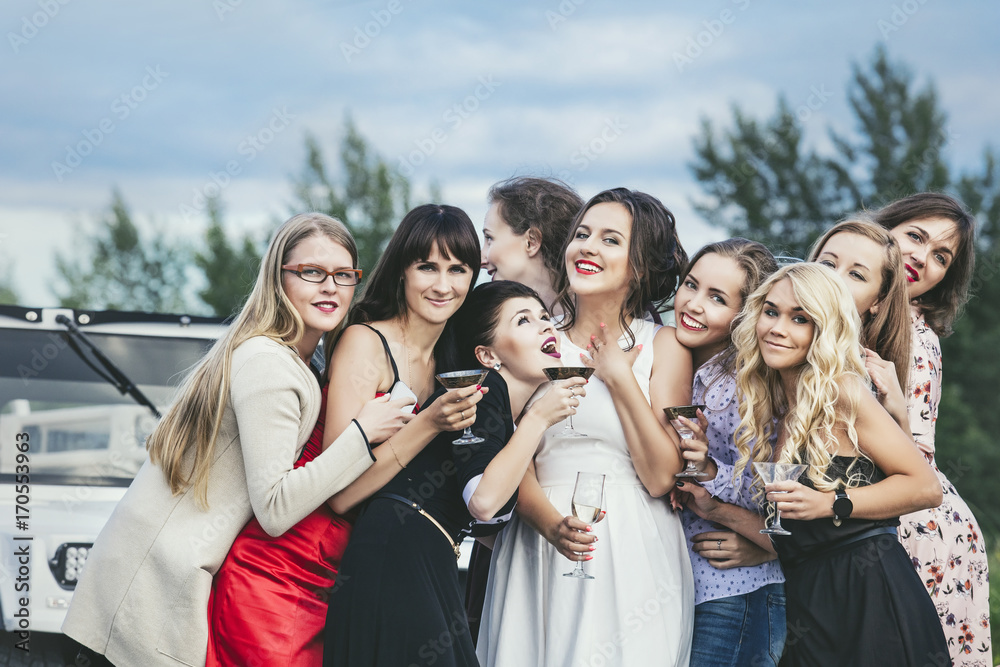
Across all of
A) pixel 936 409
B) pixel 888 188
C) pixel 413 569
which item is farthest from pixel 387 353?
pixel 888 188

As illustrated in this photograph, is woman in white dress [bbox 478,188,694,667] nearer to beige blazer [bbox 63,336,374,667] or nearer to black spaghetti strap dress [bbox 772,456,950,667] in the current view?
black spaghetti strap dress [bbox 772,456,950,667]

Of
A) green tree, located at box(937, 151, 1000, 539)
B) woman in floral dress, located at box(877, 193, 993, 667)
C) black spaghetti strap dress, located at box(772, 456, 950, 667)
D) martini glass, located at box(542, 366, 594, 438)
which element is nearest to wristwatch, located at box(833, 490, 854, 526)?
black spaghetti strap dress, located at box(772, 456, 950, 667)

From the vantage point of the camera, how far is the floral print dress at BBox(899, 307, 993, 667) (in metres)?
4.20

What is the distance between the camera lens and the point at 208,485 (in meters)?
3.26

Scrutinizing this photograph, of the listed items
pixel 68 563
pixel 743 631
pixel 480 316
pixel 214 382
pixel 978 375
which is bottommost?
pixel 978 375

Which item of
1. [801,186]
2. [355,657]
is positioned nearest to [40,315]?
[355,657]

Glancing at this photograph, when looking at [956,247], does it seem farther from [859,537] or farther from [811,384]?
[859,537]

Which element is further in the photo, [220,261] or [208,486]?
[220,261]

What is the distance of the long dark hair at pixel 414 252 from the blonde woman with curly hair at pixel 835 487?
1.19 m

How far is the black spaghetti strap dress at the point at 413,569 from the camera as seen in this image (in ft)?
9.95

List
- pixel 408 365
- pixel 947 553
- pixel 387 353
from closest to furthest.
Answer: pixel 387 353 < pixel 408 365 < pixel 947 553

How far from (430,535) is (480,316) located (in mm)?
987

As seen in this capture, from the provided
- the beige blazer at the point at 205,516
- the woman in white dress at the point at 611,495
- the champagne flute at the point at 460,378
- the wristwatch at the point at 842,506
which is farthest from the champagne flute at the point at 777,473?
the beige blazer at the point at 205,516

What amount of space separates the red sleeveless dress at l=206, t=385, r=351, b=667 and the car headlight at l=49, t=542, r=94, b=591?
1698 mm
